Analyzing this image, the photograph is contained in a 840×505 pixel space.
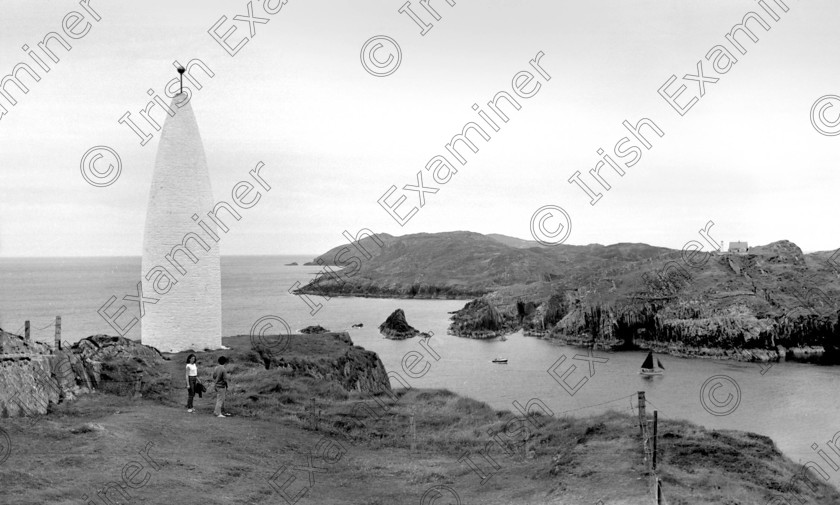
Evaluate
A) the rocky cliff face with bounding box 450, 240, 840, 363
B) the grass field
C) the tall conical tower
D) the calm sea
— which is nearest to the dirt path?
the grass field

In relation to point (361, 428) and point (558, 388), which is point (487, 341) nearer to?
point (558, 388)

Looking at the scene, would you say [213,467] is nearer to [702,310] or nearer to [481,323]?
[702,310]

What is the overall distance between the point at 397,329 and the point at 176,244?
73568 millimetres

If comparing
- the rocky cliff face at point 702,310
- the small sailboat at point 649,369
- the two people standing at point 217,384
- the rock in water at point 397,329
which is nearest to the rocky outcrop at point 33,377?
the two people standing at point 217,384

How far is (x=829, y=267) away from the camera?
366 feet

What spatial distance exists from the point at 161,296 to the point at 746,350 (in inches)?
3121

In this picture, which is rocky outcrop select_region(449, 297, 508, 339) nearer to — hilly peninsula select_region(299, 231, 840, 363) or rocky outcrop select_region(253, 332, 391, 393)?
hilly peninsula select_region(299, 231, 840, 363)

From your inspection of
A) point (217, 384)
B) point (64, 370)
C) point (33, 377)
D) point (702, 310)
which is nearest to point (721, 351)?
point (702, 310)

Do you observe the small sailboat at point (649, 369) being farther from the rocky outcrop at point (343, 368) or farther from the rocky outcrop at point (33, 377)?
the rocky outcrop at point (33, 377)

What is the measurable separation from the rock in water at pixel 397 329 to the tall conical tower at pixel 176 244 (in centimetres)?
6973

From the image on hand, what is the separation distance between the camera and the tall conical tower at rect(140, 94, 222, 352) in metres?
27.8

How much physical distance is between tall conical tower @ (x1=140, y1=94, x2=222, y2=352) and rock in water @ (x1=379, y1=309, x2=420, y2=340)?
6973cm

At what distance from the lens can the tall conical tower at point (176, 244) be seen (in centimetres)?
2780

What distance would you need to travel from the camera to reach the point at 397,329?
100125 mm
